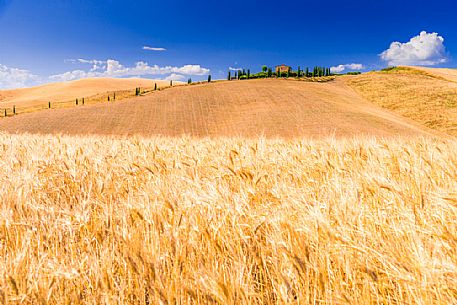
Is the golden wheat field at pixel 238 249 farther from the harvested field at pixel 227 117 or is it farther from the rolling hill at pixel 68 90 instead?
the rolling hill at pixel 68 90

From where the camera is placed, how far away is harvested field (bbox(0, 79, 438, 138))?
27000 millimetres

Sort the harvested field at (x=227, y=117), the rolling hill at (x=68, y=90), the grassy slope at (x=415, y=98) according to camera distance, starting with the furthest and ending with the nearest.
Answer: the rolling hill at (x=68, y=90) → the grassy slope at (x=415, y=98) → the harvested field at (x=227, y=117)

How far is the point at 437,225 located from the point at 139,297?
154 cm

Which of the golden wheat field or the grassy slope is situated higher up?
the grassy slope

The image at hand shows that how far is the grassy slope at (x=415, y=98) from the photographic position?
32.9 m

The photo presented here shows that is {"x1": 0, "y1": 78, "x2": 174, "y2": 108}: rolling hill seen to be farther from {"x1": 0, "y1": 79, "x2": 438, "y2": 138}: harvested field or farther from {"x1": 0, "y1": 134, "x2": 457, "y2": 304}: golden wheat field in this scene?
{"x1": 0, "y1": 134, "x2": 457, "y2": 304}: golden wheat field

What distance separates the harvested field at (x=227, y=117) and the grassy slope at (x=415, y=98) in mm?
2718

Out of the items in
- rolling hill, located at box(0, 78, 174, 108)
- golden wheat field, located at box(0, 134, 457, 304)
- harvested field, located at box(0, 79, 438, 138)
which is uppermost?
rolling hill, located at box(0, 78, 174, 108)

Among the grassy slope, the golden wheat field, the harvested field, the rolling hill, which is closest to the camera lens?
the golden wheat field

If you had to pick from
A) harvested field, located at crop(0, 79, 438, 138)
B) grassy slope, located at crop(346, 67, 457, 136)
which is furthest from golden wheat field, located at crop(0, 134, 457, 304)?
grassy slope, located at crop(346, 67, 457, 136)

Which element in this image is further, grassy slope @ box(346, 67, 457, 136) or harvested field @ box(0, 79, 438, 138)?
grassy slope @ box(346, 67, 457, 136)

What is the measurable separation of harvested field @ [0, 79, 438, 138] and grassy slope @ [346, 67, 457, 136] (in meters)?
2.72

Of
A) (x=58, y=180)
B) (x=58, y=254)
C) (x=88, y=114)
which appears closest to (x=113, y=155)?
(x=58, y=180)

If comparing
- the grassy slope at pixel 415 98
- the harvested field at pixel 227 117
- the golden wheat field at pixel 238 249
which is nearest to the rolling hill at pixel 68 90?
the harvested field at pixel 227 117
